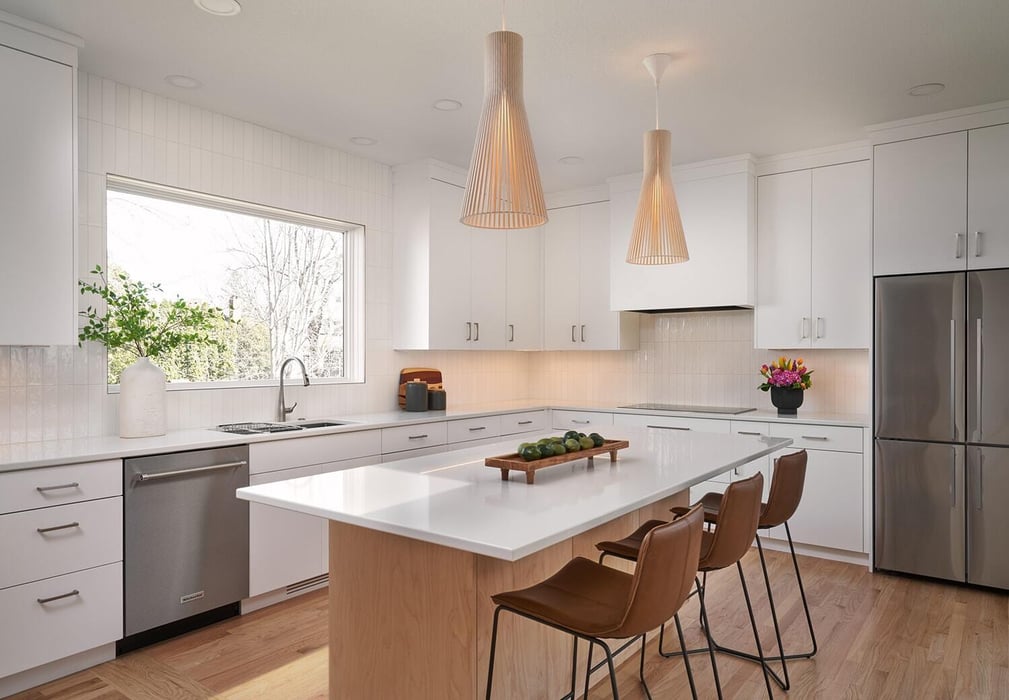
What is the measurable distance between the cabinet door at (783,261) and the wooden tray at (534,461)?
2433mm

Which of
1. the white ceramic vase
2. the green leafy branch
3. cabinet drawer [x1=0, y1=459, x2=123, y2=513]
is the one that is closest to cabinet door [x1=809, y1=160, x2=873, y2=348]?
the green leafy branch

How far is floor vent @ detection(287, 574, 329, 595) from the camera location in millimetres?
3538

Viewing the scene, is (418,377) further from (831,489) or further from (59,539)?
(831,489)

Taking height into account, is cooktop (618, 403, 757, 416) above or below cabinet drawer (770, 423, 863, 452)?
above

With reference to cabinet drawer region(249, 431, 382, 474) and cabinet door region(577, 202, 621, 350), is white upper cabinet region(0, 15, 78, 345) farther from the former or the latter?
cabinet door region(577, 202, 621, 350)

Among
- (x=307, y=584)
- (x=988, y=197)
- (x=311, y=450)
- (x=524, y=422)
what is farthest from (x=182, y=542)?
(x=988, y=197)

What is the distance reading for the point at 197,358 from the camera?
368 cm

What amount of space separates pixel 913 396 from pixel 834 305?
831 millimetres

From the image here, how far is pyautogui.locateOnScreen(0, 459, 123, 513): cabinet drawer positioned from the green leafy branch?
2.13 ft

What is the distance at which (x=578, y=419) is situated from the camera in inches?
202

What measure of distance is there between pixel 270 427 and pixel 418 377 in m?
1.33

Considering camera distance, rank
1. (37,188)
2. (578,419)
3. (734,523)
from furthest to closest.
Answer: (578,419)
(37,188)
(734,523)

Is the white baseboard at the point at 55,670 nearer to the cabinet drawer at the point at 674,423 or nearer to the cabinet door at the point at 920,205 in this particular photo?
the cabinet drawer at the point at 674,423

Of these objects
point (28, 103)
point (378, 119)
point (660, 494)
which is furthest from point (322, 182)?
point (660, 494)
